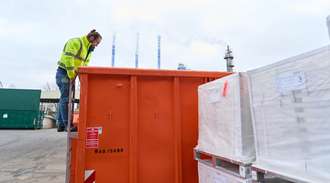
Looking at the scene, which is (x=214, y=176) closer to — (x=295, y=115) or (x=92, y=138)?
(x=295, y=115)

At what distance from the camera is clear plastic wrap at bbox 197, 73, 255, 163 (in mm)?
2268

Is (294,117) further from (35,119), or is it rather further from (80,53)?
(35,119)

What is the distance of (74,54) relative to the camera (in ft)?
13.1

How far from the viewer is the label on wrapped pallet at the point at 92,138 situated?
3088 mm

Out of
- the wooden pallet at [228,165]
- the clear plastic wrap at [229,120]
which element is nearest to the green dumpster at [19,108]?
the wooden pallet at [228,165]

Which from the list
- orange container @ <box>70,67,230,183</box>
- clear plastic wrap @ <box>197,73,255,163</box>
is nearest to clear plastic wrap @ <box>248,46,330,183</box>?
clear plastic wrap @ <box>197,73,255,163</box>

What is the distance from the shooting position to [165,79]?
3404mm

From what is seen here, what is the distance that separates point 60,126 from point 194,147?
2184mm

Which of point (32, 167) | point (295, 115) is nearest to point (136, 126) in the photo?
point (295, 115)

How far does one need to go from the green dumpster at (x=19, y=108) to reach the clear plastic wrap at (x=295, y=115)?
94.7 feet

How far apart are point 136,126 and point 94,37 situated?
182cm

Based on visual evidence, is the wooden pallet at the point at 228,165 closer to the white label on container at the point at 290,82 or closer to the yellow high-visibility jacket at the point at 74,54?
the white label on container at the point at 290,82

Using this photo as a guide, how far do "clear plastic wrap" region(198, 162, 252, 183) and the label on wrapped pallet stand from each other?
127 centimetres

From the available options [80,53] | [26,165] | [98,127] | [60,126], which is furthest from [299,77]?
[26,165]
